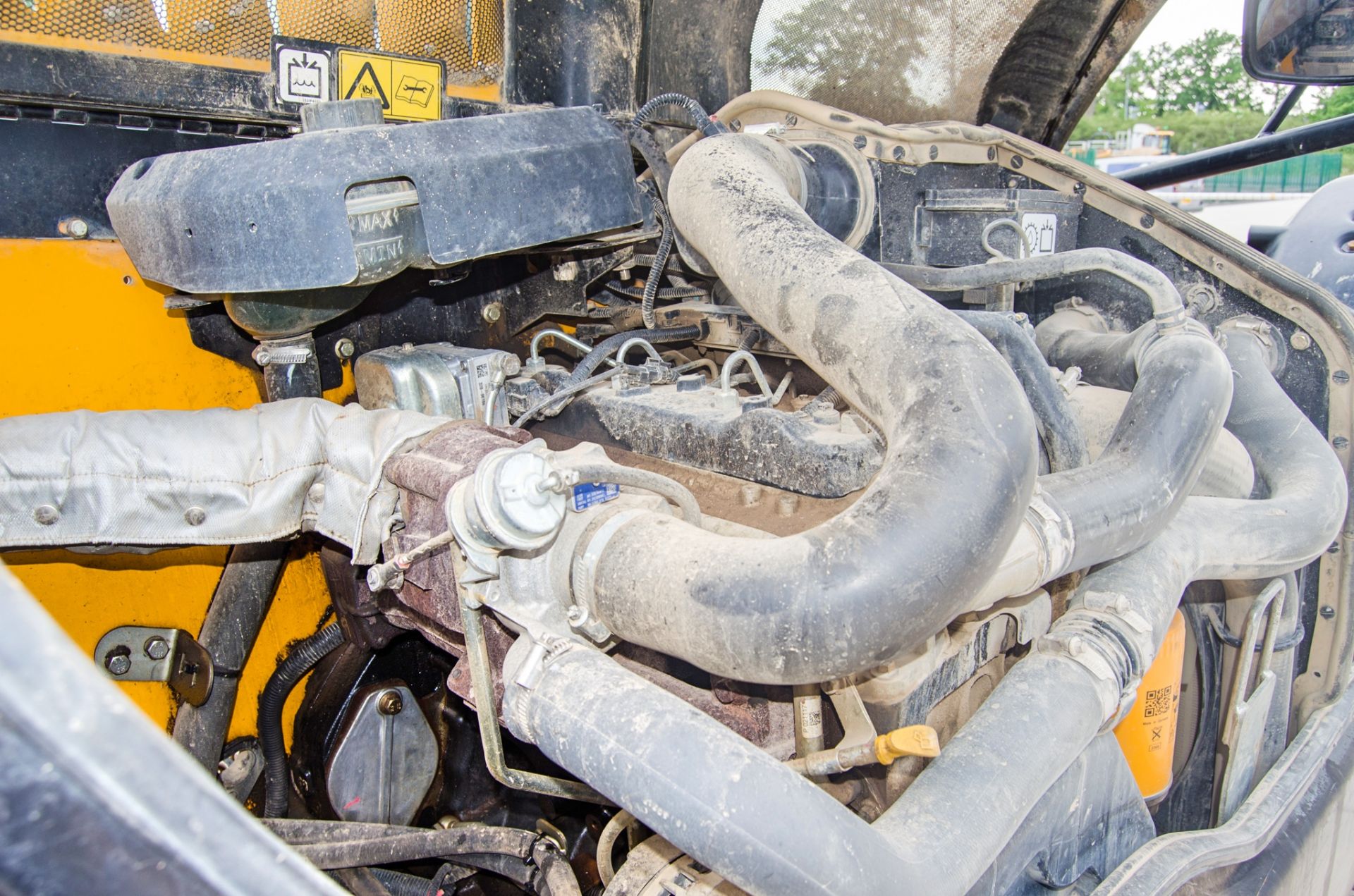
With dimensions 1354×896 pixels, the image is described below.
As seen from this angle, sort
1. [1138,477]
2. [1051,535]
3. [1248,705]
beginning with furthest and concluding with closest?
1. [1248,705]
2. [1138,477]
3. [1051,535]

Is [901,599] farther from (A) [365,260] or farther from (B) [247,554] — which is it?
(B) [247,554]

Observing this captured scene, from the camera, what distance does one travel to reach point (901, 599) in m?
0.83

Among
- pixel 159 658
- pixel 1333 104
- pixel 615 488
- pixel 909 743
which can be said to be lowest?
pixel 159 658

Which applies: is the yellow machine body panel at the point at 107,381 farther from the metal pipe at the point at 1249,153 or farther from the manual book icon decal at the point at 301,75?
the metal pipe at the point at 1249,153

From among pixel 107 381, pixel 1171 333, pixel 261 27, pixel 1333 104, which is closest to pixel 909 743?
pixel 1171 333

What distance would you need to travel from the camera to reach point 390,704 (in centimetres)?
153

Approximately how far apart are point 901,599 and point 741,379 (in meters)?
0.82

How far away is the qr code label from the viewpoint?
1467 millimetres

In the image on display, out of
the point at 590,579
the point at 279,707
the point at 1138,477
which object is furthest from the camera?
the point at 279,707

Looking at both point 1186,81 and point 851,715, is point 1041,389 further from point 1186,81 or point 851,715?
point 1186,81

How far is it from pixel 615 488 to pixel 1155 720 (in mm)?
1010

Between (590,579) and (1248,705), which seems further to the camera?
(1248,705)

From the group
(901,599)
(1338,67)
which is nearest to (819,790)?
(901,599)

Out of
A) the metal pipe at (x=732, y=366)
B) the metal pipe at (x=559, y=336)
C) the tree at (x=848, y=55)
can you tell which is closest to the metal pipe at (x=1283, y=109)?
the tree at (x=848, y=55)
